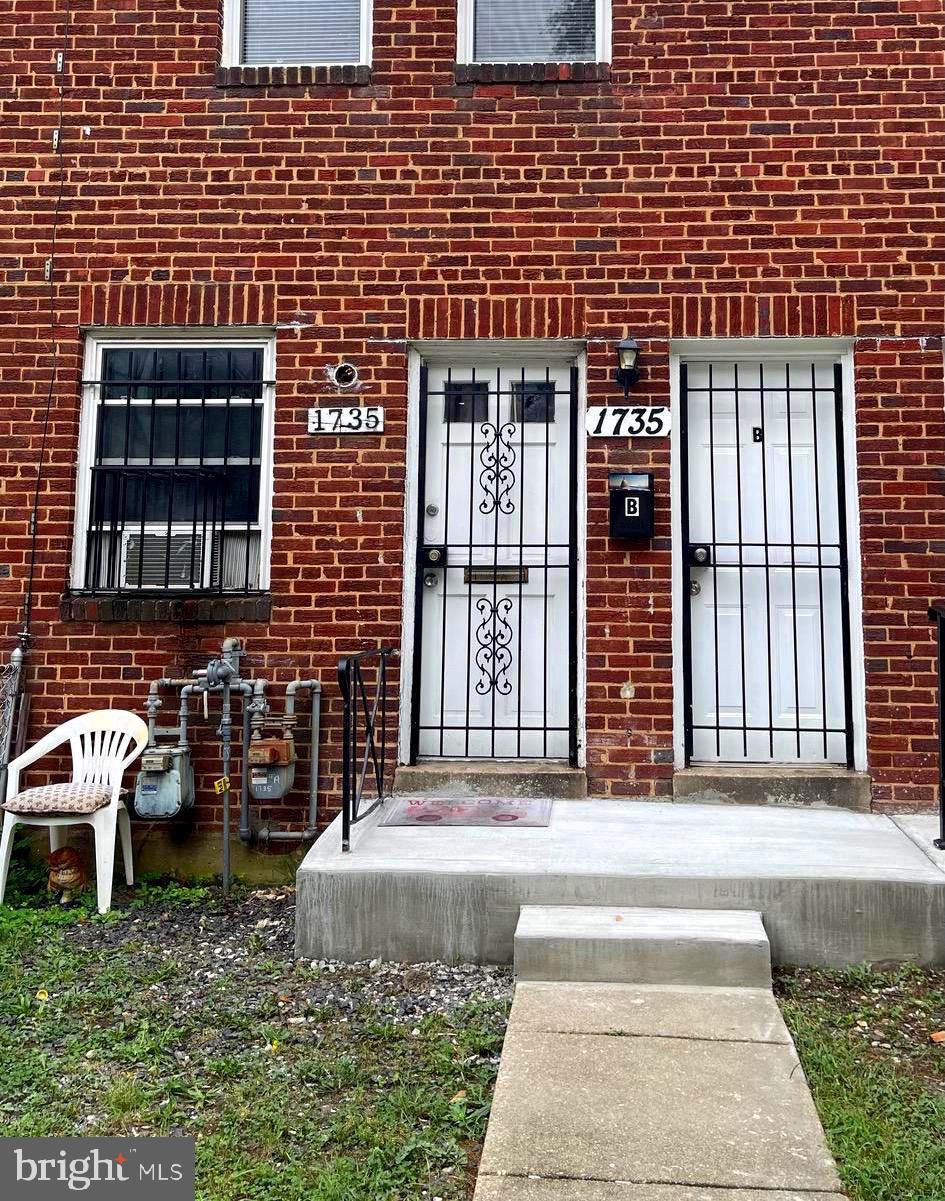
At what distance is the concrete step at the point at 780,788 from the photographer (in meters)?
4.50

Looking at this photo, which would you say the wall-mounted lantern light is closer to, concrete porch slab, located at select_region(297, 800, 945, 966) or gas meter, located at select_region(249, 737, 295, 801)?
concrete porch slab, located at select_region(297, 800, 945, 966)

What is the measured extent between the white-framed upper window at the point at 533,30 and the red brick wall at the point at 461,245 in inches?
7.9

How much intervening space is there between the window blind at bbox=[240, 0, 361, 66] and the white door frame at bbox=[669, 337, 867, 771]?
2.55 m

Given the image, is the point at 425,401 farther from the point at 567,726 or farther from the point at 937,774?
the point at 937,774

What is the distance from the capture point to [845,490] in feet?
15.7

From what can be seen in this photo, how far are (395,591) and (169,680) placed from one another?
1229 mm

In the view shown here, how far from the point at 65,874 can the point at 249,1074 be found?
203 centimetres

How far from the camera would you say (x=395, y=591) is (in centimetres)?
476

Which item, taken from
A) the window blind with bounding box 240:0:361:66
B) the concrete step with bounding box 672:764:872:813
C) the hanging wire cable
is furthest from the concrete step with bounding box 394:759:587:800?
the window blind with bounding box 240:0:361:66

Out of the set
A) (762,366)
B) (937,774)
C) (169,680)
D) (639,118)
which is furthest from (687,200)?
(169,680)

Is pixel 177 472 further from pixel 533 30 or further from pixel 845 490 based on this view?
pixel 845 490

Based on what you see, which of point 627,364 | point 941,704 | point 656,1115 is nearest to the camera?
point 656,1115

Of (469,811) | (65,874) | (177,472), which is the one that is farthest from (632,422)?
(65,874)

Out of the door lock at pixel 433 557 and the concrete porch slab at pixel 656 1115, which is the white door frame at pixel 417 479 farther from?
the concrete porch slab at pixel 656 1115
